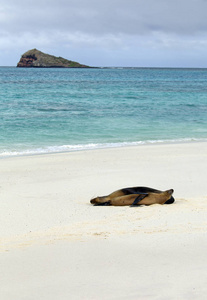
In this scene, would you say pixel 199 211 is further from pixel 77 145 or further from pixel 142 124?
pixel 142 124

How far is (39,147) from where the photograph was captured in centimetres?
1303

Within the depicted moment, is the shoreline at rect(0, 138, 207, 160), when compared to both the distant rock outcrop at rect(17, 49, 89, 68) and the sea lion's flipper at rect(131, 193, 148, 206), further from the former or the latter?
the distant rock outcrop at rect(17, 49, 89, 68)

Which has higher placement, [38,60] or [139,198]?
[38,60]

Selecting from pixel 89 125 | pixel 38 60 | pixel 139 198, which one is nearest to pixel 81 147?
pixel 89 125

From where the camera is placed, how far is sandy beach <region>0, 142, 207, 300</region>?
341cm

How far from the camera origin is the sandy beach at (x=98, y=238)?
3414mm

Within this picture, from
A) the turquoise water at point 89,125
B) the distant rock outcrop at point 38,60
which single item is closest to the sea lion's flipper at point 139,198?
the turquoise water at point 89,125

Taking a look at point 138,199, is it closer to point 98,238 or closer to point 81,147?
point 98,238

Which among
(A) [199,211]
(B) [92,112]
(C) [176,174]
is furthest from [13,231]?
(B) [92,112]

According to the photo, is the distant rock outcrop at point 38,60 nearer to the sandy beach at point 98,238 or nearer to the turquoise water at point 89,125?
the turquoise water at point 89,125

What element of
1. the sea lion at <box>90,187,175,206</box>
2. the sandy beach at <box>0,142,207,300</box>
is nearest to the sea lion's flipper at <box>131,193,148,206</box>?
the sea lion at <box>90,187,175,206</box>

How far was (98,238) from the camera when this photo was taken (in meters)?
4.52

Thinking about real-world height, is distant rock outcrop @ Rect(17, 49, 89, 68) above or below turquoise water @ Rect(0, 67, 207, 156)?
above

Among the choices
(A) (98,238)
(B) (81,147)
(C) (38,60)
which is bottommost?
(B) (81,147)
